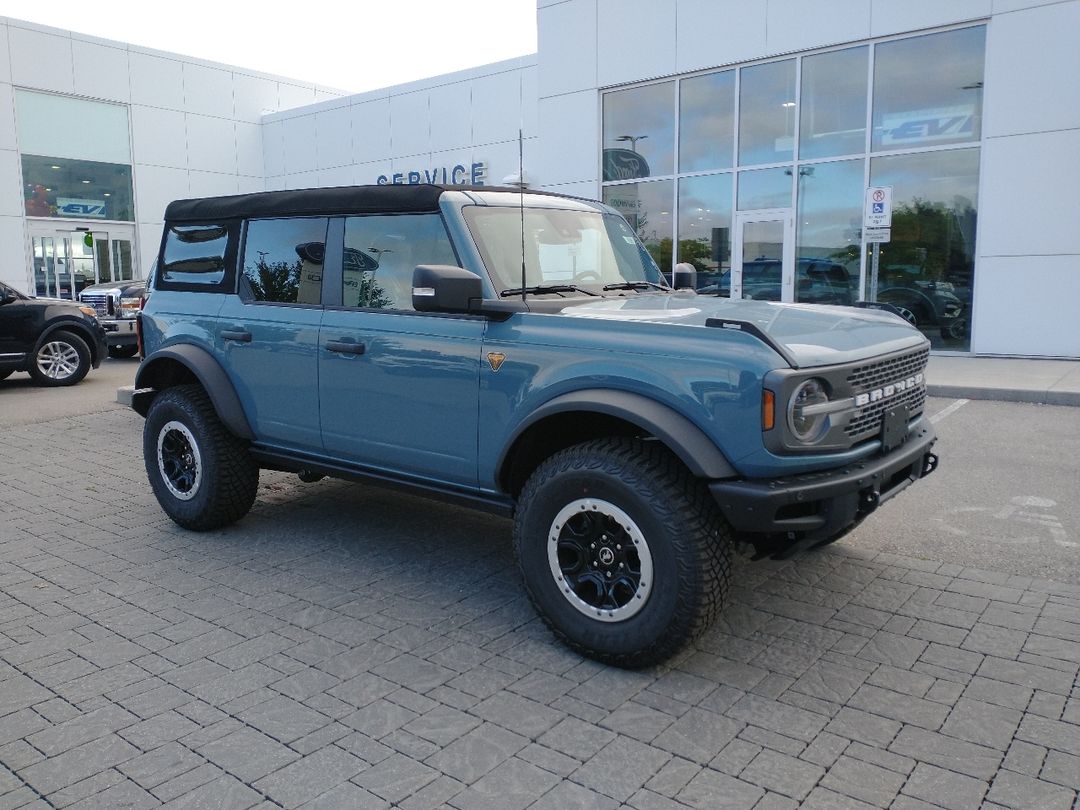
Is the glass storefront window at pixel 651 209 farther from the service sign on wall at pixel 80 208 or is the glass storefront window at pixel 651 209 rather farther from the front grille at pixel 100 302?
the service sign on wall at pixel 80 208

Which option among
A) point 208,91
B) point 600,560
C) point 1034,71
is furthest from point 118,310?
point 1034,71

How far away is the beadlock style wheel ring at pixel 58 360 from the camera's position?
12992 mm

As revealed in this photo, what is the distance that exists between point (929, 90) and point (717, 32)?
3768 millimetres

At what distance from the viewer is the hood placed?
10.9ft

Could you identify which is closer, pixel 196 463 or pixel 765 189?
pixel 196 463

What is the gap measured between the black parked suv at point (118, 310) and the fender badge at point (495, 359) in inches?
542

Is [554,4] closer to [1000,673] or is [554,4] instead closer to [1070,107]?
[1070,107]

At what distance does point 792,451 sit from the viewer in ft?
10.5

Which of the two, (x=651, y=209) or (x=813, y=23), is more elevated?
(x=813, y=23)

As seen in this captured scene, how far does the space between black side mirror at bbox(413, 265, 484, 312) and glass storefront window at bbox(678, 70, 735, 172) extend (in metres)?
13.4

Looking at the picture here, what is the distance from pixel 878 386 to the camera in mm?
3619

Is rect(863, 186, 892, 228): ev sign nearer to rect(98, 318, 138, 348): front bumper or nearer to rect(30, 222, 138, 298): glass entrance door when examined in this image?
rect(98, 318, 138, 348): front bumper

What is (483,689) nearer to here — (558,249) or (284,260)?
(558,249)

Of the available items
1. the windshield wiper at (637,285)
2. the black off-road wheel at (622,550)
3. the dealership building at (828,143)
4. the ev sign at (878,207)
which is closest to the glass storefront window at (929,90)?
the dealership building at (828,143)
